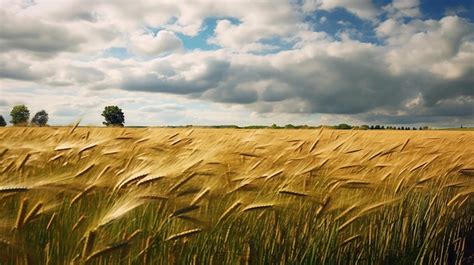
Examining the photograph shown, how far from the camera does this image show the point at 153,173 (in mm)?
1833

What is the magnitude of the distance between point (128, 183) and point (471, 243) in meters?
3.23

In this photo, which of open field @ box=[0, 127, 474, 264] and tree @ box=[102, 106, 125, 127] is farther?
tree @ box=[102, 106, 125, 127]

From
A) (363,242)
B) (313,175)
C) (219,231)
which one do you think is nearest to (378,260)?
(363,242)

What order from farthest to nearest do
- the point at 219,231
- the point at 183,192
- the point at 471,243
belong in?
the point at 471,243
the point at 219,231
the point at 183,192

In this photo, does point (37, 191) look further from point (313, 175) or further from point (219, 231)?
point (313, 175)

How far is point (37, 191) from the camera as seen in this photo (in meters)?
1.57

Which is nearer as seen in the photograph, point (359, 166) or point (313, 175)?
point (313, 175)

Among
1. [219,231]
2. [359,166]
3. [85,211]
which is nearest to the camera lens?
[219,231]

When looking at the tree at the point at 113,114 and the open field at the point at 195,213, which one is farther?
the tree at the point at 113,114

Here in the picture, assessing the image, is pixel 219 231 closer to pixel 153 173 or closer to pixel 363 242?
pixel 153 173

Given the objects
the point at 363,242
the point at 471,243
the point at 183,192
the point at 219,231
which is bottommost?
the point at 471,243

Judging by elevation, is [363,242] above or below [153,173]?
below

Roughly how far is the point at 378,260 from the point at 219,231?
1065mm

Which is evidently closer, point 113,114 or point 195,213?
point 195,213
